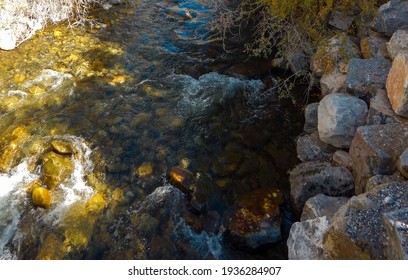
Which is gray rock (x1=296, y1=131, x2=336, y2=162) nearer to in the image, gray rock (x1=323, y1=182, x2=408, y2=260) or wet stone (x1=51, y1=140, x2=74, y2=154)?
gray rock (x1=323, y1=182, x2=408, y2=260)

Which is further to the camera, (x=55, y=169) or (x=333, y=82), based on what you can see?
(x=333, y=82)

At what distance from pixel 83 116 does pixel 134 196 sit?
186 cm

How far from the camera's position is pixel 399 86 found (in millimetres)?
3945

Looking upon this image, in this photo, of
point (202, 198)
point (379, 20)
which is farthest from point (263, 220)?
point (379, 20)

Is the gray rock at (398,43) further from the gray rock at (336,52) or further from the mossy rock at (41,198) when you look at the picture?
the mossy rock at (41,198)

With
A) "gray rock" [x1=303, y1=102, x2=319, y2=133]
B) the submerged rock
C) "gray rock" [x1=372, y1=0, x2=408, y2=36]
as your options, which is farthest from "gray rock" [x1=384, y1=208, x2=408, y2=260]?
"gray rock" [x1=372, y1=0, x2=408, y2=36]

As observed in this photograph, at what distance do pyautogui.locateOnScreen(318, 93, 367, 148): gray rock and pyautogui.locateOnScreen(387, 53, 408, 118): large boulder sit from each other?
0.41 m

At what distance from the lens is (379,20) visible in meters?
5.09

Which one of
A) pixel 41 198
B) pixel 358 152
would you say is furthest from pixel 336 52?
pixel 41 198

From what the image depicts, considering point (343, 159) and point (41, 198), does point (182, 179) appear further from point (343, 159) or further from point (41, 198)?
point (343, 159)

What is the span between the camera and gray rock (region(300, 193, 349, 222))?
3.64 metres

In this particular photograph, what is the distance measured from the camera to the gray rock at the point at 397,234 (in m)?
2.41

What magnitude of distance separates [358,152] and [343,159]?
413 millimetres

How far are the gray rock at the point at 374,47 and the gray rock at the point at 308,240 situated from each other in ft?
10.0
